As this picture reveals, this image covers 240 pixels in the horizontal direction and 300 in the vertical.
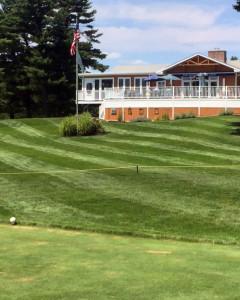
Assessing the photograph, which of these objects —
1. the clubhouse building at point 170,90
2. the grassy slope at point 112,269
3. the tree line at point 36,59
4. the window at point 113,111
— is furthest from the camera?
the tree line at point 36,59

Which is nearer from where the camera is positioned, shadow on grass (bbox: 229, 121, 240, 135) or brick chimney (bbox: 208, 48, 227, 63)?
shadow on grass (bbox: 229, 121, 240, 135)

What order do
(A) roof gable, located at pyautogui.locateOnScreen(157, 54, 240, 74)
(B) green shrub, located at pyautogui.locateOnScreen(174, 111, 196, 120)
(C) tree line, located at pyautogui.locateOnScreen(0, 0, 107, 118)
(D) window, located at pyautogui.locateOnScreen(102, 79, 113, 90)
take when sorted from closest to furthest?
1. (B) green shrub, located at pyautogui.locateOnScreen(174, 111, 196, 120)
2. (A) roof gable, located at pyautogui.locateOnScreen(157, 54, 240, 74)
3. (D) window, located at pyautogui.locateOnScreen(102, 79, 113, 90)
4. (C) tree line, located at pyautogui.locateOnScreen(0, 0, 107, 118)

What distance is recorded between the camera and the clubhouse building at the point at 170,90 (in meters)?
38.7

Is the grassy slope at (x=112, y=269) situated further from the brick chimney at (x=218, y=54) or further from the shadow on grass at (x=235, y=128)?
the brick chimney at (x=218, y=54)

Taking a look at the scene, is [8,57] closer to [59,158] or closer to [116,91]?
[116,91]

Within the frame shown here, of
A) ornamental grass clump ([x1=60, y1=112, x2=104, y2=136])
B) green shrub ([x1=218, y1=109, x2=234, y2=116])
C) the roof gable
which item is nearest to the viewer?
ornamental grass clump ([x1=60, y1=112, x2=104, y2=136])

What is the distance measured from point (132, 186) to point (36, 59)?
1771 inches

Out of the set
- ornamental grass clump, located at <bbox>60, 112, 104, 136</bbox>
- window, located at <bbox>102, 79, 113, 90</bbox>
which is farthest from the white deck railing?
ornamental grass clump, located at <bbox>60, 112, 104, 136</bbox>

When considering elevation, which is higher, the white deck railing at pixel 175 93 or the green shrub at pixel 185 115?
the white deck railing at pixel 175 93

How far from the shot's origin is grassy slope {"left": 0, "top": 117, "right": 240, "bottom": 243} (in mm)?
12352

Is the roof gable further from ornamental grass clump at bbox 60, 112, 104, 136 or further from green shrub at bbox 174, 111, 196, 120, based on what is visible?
ornamental grass clump at bbox 60, 112, 104, 136

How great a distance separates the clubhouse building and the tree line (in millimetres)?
9626

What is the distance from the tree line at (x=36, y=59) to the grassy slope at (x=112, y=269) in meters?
50.5

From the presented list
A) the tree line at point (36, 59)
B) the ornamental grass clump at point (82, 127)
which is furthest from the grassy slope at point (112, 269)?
the tree line at point (36, 59)
